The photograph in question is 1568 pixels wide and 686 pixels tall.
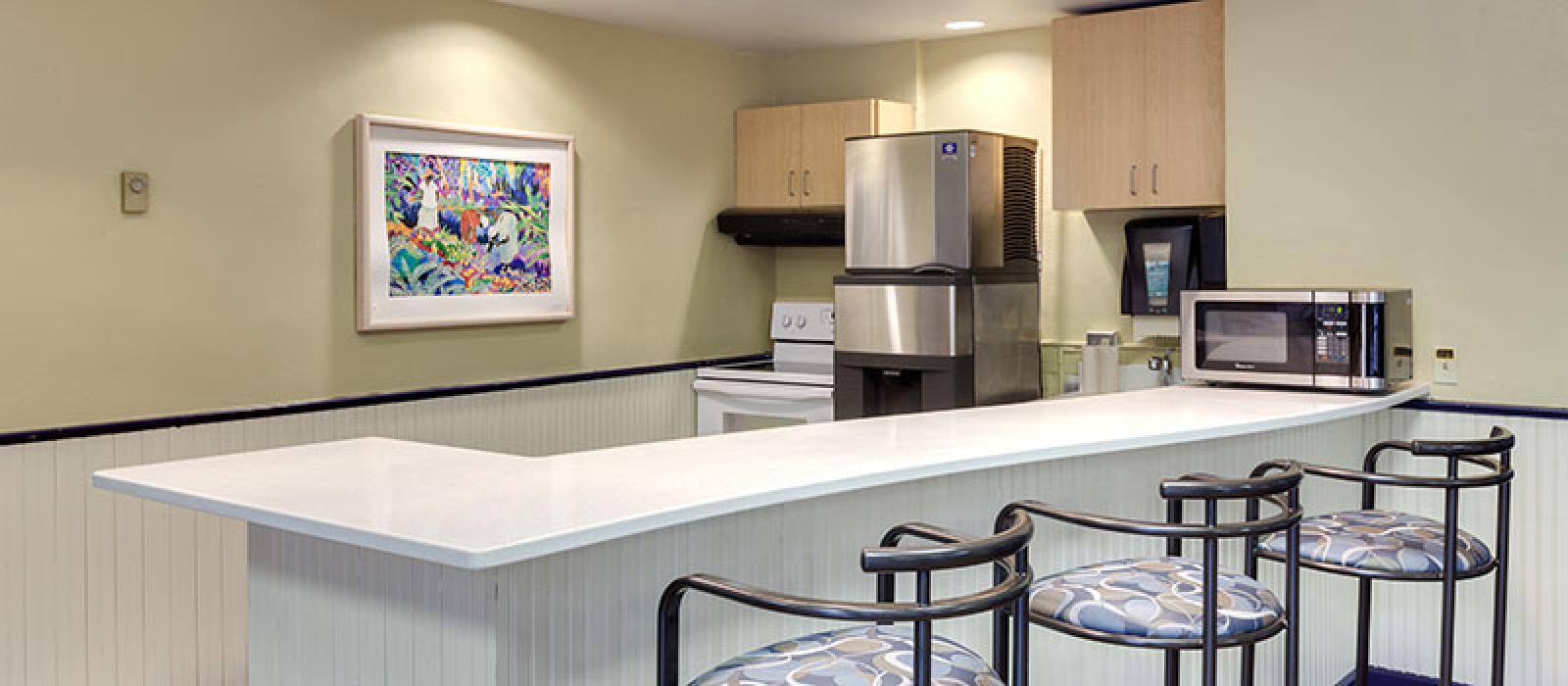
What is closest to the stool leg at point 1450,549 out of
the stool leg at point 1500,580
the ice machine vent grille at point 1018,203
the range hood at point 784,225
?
the stool leg at point 1500,580

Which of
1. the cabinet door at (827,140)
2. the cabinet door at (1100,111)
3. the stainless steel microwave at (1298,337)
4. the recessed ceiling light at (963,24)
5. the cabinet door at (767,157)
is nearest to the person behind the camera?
the stainless steel microwave at (1298,337)

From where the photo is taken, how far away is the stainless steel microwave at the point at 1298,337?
3387 mm

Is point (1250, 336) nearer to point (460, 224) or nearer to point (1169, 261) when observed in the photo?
point (1169, 261)

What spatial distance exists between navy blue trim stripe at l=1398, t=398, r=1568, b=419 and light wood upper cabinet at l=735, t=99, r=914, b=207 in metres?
2.26

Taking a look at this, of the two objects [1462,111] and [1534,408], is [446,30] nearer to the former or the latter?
[1462,111]

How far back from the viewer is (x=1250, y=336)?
3576 millimetres

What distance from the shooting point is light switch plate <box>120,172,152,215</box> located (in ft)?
11.3

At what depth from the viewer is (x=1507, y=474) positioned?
265 cm

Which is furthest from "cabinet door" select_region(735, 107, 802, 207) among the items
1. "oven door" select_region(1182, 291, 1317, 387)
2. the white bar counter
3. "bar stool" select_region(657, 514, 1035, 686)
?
"bar stool" select_region(657, 514, 1035, 686)

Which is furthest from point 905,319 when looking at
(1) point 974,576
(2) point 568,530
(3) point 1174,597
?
(2) point 568,530

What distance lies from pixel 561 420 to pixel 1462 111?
3.09 metres

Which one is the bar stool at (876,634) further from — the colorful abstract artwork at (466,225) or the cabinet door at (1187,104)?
the colorful abstract artwork at (466,225)

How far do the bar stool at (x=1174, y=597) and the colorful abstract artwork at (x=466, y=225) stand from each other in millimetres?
2576

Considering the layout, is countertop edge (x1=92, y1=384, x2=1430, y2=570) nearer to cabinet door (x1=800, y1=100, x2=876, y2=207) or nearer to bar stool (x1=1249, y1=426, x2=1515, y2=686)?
bar stool (x1=1249, y1=426, x2=1515, y2=686)
